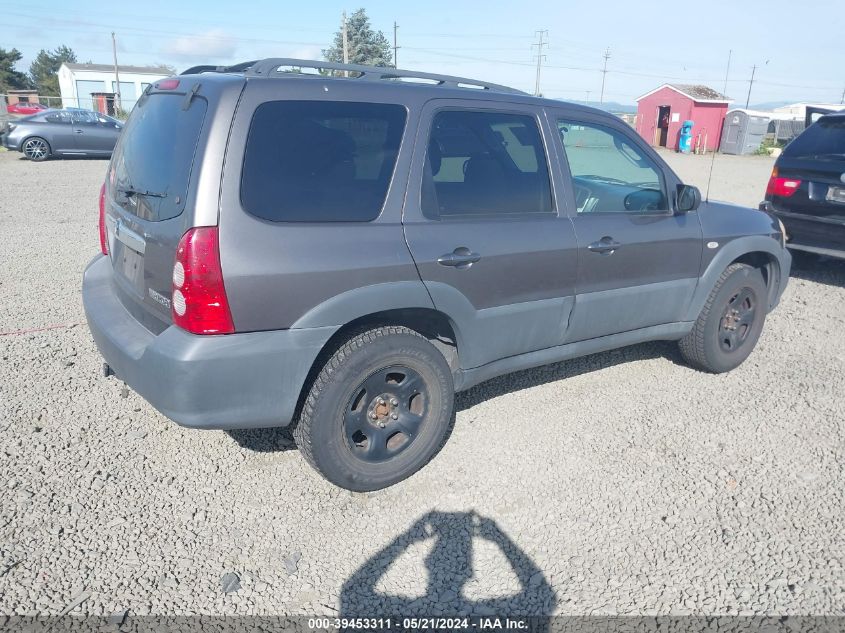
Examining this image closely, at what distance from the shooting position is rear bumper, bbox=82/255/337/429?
107 inches

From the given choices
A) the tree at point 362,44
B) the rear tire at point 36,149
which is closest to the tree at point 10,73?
the tree at point 362,44

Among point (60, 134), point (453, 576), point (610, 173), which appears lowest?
point (453, 576)

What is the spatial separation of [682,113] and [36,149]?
3111cm

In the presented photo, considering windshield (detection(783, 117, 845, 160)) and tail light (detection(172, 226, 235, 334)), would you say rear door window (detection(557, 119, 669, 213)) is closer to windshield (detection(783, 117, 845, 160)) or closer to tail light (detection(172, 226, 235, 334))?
tail light (detection(172, 226, 235, 334))

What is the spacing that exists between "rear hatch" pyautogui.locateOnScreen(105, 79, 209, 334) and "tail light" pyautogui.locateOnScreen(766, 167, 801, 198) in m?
6.30

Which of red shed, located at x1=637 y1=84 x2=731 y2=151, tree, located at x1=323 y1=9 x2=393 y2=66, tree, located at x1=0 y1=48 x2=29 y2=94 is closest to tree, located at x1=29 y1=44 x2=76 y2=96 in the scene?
tree, located at x1=0 y1=48 x2=29 y2=94

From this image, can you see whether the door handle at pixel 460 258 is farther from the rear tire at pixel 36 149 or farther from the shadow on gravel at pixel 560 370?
the rear tire at pixel 36 149

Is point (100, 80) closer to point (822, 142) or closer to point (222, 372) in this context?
point (822, 142)

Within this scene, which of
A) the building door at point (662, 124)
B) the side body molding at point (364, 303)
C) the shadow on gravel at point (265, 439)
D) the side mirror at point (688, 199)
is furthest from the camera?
the building door at point (662, 124)

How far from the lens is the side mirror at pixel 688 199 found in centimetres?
410

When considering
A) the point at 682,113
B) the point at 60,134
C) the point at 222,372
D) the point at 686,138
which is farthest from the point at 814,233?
the point at 682,113

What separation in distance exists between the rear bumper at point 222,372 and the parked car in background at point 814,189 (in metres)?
5.87

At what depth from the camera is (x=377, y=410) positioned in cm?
326

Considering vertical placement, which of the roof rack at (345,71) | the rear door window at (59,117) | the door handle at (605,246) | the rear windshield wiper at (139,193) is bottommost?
the rear door window at (59,117)
